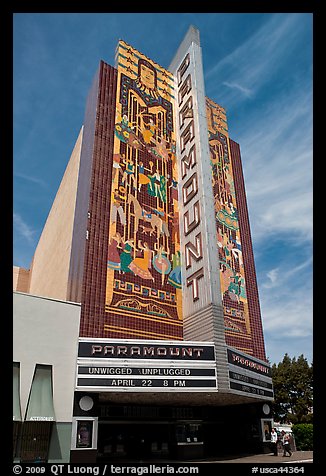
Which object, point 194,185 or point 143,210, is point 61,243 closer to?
point 143,210

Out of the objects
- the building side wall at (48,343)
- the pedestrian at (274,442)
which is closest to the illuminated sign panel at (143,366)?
the building side wall at (48,343)

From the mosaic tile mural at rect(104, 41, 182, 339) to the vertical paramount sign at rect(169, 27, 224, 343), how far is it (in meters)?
0.86

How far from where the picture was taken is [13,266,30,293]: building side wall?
53.8 metres

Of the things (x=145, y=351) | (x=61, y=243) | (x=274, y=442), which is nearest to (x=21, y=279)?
(x=61, y=243)

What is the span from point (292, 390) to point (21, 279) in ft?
133

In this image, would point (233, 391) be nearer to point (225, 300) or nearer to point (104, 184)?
point (225, 300)

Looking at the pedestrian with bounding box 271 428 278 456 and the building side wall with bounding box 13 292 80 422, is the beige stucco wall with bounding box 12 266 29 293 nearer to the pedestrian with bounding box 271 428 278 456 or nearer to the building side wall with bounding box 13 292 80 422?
the building side wall with bounding box 13 292 80 422

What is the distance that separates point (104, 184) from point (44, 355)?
468 inches

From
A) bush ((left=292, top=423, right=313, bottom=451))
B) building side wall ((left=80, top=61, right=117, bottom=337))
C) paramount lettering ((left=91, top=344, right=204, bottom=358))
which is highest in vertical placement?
building side wall ((left=80, top=61, right=117, bottom=337))

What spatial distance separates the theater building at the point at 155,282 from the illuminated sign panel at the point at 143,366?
52 millimetres

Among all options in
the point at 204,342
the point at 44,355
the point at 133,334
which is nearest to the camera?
the point at 44,355

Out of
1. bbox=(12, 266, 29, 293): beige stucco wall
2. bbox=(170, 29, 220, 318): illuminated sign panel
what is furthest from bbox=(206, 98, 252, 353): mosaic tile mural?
bbox=(12, 266, 29, 293): beige stucco wall

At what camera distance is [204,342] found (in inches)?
811

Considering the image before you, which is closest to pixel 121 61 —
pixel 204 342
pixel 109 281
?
pixel 109 281
